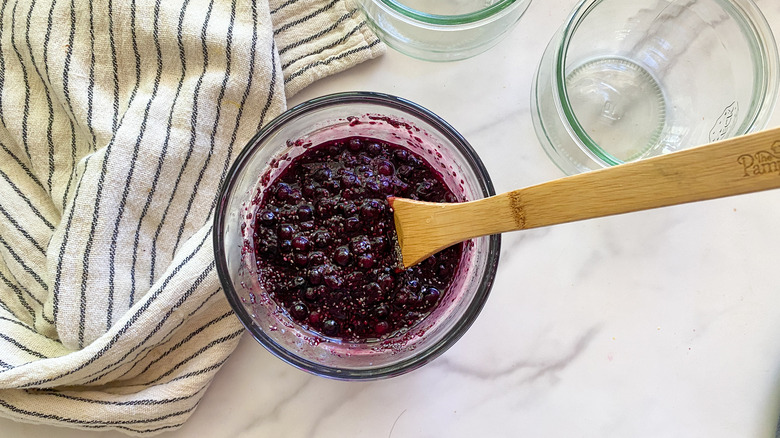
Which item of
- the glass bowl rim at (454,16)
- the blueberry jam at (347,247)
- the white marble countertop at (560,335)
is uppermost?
the glass bowl rim at (454,16)

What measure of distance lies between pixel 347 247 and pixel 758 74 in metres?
0.66

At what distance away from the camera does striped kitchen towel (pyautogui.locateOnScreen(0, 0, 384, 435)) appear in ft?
2.88

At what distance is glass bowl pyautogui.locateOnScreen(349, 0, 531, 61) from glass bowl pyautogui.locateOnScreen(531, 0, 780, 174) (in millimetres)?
95

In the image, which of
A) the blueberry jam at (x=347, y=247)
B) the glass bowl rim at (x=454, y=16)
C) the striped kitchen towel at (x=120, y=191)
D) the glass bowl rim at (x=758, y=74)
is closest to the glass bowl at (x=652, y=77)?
the glass bowl rim at (x=758, y=74)

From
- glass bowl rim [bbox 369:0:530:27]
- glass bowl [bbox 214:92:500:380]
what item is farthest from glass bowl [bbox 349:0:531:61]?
glass bowl [bbox 214:92:500:380]

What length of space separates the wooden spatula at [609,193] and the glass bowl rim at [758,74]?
0.25 meters

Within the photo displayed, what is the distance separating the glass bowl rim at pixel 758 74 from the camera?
862 millimetres

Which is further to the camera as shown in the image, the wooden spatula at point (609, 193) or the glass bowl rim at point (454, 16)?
the glass bowl rim at point (454, 16)

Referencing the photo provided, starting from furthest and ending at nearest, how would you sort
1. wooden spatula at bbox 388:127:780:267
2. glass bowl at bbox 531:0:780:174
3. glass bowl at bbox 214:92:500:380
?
glass bowl at bbox 531:0:780:174, glass bowl at bbox 214:92:500:380, wooden spatula at bbox 388:127:780:267

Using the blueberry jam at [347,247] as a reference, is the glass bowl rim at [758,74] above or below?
above

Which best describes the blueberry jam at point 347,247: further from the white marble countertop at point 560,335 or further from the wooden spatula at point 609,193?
the white marble countertop at point 560,335

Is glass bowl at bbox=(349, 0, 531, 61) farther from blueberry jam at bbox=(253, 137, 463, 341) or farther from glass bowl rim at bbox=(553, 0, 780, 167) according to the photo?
blueberry jam at bbox=(253, 137, 463, 341)

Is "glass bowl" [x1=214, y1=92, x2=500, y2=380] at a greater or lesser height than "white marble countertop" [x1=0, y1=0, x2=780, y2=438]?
greater

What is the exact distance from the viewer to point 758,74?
2.94 ft
